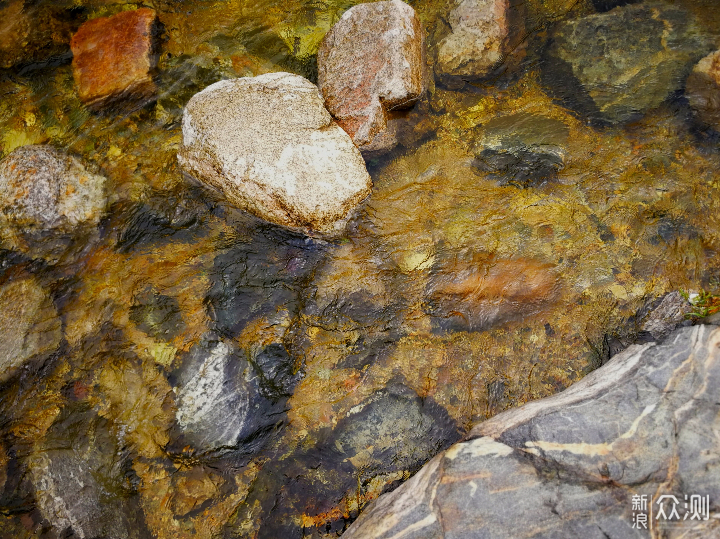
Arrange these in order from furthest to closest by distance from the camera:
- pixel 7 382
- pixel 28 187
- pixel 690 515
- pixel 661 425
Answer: pixel 28 187 < pixel 7 382 < pixel 661 425 < pixel 690 515

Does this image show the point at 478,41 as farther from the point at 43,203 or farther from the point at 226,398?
the point at 43,203

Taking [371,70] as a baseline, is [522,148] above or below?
below

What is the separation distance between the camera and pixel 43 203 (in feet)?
12.1

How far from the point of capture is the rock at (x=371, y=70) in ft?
12.2

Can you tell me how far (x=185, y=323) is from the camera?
3396 mm

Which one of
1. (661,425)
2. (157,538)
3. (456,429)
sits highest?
(661,425)

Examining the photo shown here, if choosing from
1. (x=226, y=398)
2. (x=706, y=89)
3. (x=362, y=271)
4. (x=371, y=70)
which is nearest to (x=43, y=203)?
(x=226, y=398)

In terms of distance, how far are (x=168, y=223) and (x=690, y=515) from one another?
3854 millimetres

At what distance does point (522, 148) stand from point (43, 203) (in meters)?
3.93

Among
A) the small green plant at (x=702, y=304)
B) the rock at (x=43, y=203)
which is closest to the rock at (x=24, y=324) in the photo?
the rock at (x=43, y=203)

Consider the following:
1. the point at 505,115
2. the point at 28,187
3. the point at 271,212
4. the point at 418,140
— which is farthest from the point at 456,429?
the point at 28,187

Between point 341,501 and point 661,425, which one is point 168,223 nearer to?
point 341,501

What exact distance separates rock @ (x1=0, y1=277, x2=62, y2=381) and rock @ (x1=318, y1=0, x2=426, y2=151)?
277 centimetres

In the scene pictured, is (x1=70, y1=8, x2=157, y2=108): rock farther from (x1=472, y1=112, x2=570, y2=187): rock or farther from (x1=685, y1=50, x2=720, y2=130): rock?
(x1=685, y1=50, x2=720, y2=130): rock
